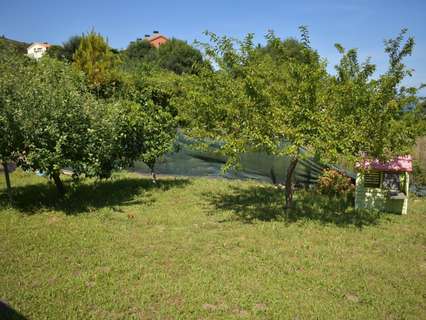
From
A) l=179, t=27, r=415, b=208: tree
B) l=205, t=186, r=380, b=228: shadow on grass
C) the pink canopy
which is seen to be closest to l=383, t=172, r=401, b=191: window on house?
the pink canopy

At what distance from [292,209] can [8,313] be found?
20.0 feet

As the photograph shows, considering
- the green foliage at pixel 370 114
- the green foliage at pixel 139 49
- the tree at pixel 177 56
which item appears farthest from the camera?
the green foliage at pixel 139 49

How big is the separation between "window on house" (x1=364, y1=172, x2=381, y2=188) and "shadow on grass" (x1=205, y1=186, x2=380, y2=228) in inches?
26.7

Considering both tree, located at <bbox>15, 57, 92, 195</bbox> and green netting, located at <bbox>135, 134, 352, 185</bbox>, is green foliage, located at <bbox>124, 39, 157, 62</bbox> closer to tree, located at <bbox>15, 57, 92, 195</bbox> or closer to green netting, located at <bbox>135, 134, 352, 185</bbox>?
green netting, located at <bbox>135, 134, 352, 185</bbox>

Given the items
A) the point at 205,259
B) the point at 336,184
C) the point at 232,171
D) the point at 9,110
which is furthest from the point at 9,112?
the point at 336,184

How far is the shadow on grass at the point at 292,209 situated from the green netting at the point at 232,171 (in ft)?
3.29

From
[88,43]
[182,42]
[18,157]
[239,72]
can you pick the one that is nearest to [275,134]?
[239,72]

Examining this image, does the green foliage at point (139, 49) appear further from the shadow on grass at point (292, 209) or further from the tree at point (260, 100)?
the tree at point (260, 100)

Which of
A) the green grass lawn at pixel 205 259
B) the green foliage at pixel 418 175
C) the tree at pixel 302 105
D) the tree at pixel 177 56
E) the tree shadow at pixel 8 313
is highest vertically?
the tree at pixel 177 56

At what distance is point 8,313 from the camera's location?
4.01 m

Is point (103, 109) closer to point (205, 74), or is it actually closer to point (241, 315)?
point (205, 74)

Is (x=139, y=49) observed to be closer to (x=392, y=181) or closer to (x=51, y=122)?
(x=51, y=122)

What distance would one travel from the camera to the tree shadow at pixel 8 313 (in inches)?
155

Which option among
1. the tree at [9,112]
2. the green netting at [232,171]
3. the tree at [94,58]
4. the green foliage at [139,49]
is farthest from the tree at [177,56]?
the tree at [9,112]
